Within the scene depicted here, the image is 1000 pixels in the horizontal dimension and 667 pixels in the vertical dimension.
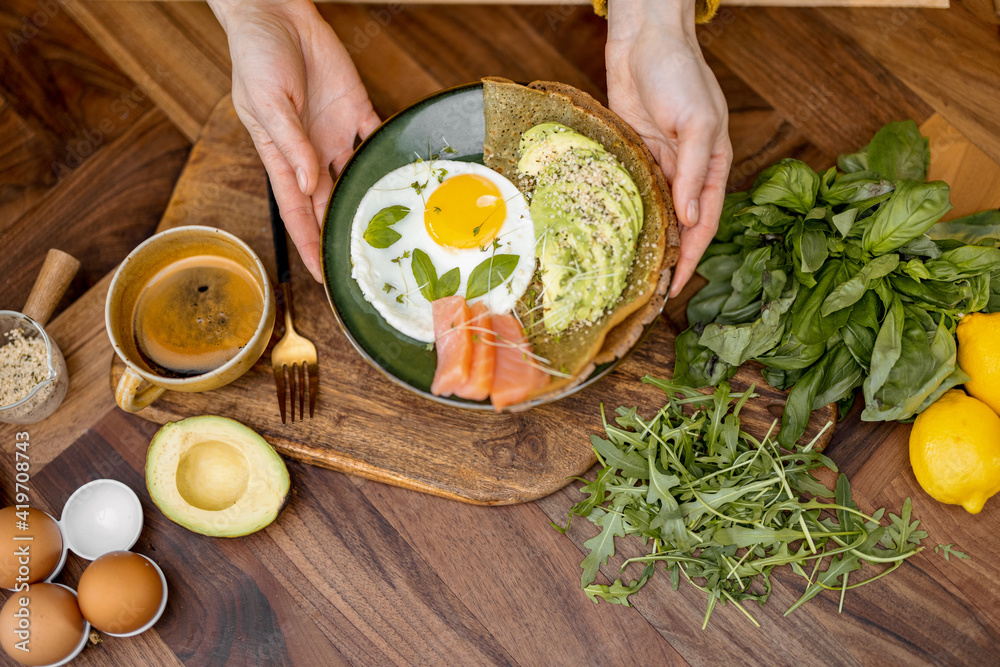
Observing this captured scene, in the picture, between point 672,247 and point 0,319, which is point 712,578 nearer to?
point 672,247

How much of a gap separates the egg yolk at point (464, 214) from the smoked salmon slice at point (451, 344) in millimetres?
230

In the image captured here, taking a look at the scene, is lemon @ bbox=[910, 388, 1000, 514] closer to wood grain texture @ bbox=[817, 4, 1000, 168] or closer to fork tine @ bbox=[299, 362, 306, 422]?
wood grain texture @ bbox=[817, 4, 1000, 168]

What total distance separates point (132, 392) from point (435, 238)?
1189 millimetres

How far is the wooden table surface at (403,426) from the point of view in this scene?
88.0 inches

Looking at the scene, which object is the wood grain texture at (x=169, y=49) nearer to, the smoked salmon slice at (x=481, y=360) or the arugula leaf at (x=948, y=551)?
the smoked salmon slice at (x=481, y=360)

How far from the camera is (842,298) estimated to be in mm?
2090

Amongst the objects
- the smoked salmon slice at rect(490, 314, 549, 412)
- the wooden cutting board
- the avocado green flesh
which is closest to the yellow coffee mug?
the wooden cutting board

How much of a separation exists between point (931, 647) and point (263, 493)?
7.84 feet

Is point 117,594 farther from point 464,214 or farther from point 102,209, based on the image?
point 464,214

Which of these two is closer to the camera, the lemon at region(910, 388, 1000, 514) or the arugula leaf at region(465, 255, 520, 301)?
the lemon at region(910, 388, 1000, 514)

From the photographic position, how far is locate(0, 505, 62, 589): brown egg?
6.86 feet

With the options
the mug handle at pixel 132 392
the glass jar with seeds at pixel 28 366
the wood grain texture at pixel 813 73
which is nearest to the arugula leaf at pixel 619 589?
the mug handle at pixel 132 392

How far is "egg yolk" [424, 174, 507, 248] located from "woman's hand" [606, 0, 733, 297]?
0.64m

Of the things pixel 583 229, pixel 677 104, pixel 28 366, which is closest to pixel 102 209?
pixel 28 366
